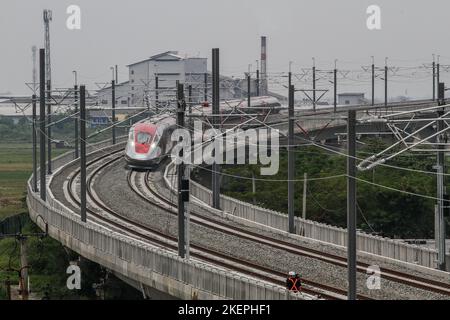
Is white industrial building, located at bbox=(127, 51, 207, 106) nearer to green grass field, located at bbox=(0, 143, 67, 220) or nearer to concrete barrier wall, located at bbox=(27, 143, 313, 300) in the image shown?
green grass field, located at bbox=(0, 143, 67, 220)

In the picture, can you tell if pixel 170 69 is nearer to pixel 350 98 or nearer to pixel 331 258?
pixel 350 98

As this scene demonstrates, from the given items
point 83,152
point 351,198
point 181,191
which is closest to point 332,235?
point 181,191

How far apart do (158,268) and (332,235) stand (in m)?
8.99

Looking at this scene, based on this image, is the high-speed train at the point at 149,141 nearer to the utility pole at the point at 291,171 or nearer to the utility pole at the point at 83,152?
the utility pole at the point at 83,152

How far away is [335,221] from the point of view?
2254 inches

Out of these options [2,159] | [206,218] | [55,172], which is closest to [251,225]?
[206,218]

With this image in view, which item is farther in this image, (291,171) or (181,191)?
(291,171)

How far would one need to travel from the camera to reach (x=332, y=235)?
3831cm

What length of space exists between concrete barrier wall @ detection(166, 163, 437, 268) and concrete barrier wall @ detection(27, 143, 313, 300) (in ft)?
24.5

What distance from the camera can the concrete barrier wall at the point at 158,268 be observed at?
2675 centimetres

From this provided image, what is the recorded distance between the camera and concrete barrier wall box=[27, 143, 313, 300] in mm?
26750

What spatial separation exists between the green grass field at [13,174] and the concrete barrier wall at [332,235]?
27168 mm

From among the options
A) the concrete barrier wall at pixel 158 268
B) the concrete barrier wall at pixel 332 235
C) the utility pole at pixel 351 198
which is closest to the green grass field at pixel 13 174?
the concrete barrier wall at pixel 332 235

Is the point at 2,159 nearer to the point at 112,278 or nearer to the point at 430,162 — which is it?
the point at 430,162
